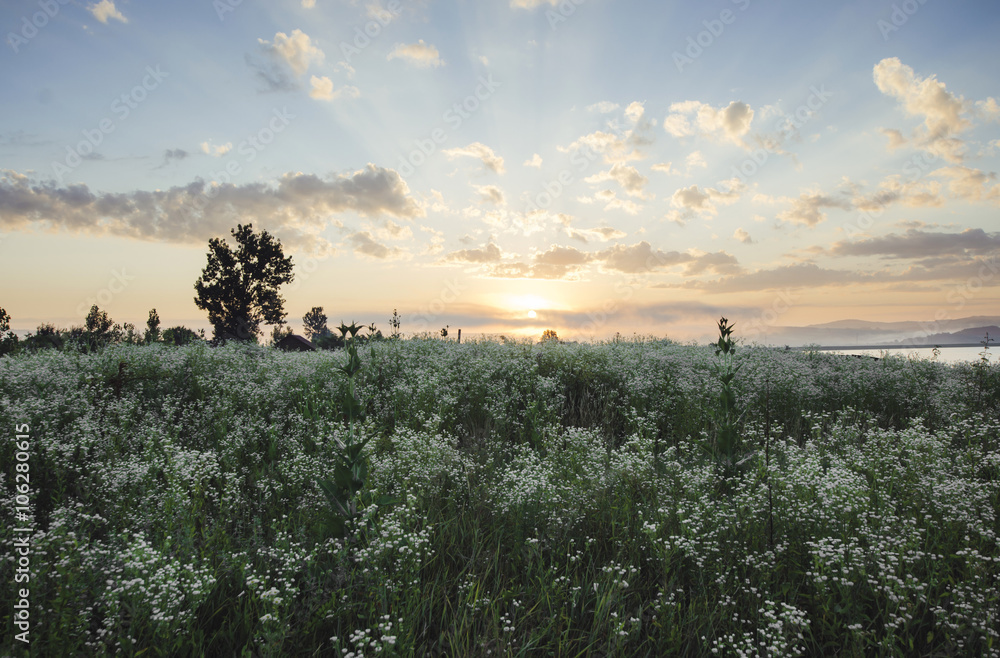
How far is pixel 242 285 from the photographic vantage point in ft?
155

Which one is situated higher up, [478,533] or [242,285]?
[242,285]

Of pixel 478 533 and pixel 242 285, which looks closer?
pixel 478 533

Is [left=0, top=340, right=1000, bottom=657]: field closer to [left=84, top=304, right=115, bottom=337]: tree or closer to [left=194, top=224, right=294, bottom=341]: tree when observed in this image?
[left=84, top=304, right=115, bottom=337]: tree

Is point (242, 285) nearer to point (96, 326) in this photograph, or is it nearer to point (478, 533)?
point (96, 326)

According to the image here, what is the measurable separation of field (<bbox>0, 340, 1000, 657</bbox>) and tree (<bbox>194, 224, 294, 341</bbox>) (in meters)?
41.8

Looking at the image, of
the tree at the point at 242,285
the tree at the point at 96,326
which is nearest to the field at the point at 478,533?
the tree at the point at 96,326

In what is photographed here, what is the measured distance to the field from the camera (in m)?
3.21

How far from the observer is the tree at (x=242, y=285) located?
46312 mm

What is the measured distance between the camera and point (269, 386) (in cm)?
924

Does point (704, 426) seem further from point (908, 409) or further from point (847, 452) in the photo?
point (908, 409)

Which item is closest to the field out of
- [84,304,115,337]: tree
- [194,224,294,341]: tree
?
[84,304,115,337]: tree

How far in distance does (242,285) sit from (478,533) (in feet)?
167

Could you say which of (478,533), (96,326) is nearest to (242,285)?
(96,326)

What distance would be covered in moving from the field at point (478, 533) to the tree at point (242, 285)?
41.8 m
